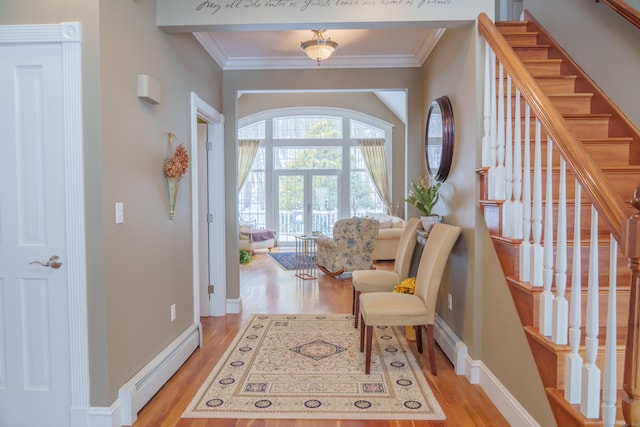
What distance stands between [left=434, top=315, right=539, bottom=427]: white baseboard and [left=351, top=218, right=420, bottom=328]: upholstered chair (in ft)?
1.70

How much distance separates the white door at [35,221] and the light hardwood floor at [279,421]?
577 mm

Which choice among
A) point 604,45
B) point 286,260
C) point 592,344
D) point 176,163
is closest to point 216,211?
point 176,163

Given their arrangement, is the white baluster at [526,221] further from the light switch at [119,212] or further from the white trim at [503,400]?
the light switch at [119,212]

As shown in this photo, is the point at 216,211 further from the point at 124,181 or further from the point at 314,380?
the point at 314,380

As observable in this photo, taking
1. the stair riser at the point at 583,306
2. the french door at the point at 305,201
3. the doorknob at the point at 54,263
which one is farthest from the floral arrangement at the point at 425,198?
the french door at the point at 305,201

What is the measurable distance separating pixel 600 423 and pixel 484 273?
1.23m

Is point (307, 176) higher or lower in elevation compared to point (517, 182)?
higher

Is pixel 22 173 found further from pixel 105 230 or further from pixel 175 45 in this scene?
pixel 175 45

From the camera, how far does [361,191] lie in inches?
387

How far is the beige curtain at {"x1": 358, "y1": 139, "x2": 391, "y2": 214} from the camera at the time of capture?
9664 mm

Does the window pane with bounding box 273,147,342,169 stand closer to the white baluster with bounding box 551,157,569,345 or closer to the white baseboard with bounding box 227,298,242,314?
the white baseboard with bounding box 227,298,242,314

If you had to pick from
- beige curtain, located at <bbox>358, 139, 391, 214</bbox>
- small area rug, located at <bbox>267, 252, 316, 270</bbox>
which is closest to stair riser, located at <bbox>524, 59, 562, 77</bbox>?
small area rug, located at <bbox>267, 252, 316, 270</bbox>

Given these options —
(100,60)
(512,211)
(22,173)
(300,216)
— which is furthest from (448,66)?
(300,216)

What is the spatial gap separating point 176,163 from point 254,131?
289 inches
